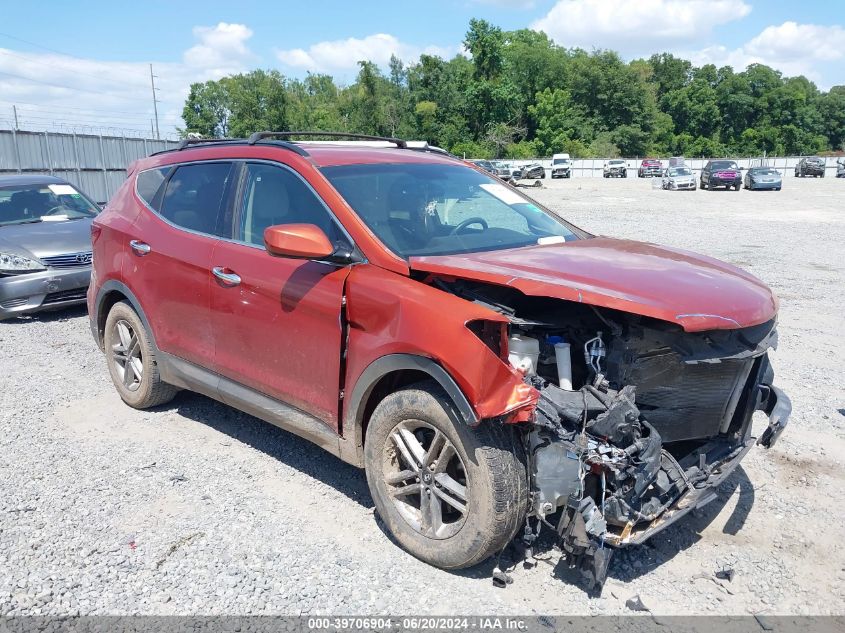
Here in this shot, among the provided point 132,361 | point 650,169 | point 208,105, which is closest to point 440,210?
point 132,361

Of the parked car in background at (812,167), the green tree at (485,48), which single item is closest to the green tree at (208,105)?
the green tree at (485,48)

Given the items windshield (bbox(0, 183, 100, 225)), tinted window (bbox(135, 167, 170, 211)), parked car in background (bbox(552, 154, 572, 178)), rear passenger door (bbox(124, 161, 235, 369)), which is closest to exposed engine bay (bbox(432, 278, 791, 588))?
rear passenger door (bbox(124, 161, 235, 369))

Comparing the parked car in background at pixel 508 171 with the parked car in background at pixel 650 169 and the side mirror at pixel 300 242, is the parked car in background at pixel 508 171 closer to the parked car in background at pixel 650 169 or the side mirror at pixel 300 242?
the parked car in background at pixel 650 169

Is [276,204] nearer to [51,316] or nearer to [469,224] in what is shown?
[469,224]

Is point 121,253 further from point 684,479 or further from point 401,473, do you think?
point 684,479

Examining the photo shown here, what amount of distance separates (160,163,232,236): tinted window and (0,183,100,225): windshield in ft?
17.5

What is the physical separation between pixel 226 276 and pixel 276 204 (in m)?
0.52

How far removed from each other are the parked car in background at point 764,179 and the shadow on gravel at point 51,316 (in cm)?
3672

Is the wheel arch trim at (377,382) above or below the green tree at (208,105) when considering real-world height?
below

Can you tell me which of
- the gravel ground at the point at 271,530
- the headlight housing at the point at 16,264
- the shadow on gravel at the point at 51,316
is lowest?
the gravel ground at the point at 271,530

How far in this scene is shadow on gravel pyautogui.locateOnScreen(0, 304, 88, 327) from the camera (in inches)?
329

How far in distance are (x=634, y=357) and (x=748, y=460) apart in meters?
2.00

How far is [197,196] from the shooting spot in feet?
15.2

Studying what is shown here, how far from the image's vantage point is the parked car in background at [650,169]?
5706cm
